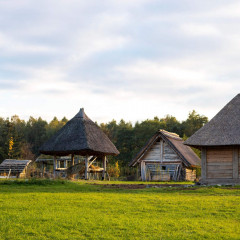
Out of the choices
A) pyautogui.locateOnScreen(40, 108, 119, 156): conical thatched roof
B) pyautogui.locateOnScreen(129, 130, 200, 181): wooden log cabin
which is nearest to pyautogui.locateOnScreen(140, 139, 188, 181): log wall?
pyautogui.locateOnScreen(129, 130, 200, 181): wooden log cabin

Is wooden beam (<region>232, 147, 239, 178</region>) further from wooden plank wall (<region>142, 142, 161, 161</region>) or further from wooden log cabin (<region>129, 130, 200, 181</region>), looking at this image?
wooden plank wall (<region>142, 142, 161, 161</region>)

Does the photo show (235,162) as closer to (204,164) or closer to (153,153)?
(204,164)

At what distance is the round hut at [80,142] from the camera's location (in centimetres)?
2797

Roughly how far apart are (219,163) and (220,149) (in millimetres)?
746

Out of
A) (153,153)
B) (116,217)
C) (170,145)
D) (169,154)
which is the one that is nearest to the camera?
(116,217)

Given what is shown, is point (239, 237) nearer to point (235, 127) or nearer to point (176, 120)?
point (235, 127)

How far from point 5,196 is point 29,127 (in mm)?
63981

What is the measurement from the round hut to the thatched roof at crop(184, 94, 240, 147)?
8.76 meters

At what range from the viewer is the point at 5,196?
42.1 feet

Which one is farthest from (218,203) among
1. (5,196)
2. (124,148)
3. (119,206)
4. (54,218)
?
(124,148)

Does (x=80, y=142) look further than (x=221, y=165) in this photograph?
Yes

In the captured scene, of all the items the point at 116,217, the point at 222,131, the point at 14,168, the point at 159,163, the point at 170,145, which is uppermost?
the point at 222,131

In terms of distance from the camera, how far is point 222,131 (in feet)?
68.5

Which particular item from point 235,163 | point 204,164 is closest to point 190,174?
point 204,164
